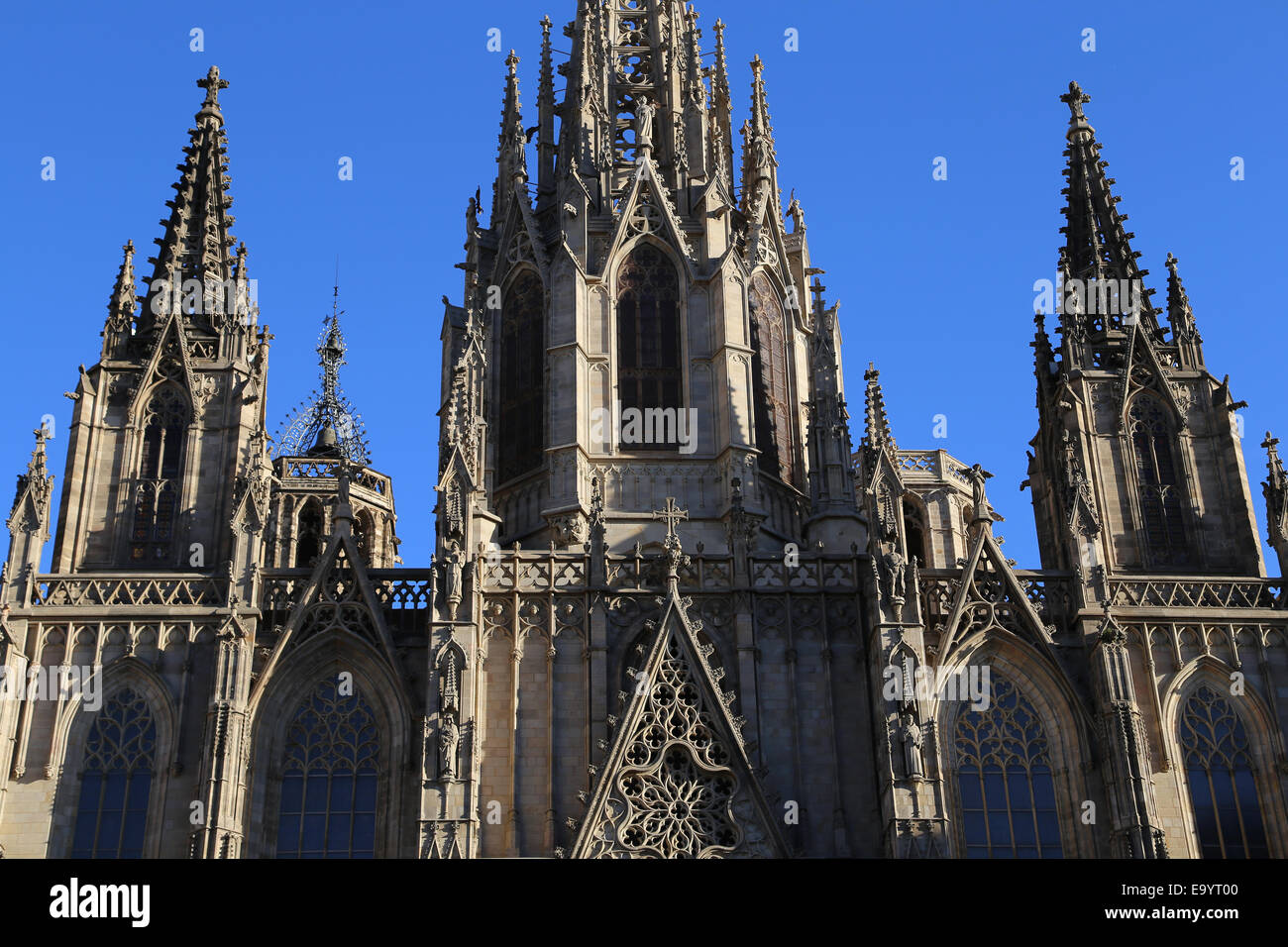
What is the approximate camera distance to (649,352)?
44.7m

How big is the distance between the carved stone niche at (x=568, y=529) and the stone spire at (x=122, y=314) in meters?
11.3

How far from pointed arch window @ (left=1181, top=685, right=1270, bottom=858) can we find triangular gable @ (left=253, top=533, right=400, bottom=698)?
1696cm

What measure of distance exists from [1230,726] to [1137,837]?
434 centimetres

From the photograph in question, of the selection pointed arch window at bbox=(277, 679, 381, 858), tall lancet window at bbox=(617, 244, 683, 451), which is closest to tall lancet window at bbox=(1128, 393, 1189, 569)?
tall lancet window at bbox=(617, 244, 683, 451)

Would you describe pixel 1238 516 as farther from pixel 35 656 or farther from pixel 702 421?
pixel 35 656

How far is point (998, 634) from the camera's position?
37.8 m

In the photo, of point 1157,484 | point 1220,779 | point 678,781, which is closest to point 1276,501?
point 1157,484

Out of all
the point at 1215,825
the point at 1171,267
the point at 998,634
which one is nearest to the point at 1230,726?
the point at 1215,825

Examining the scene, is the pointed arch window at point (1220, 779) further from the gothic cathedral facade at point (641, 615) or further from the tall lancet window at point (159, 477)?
the tall lancet window at point (159, 477)

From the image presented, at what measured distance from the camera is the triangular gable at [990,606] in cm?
3759

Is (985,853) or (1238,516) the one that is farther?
(1238,516)

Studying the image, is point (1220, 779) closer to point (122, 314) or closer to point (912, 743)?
point (912, 743)

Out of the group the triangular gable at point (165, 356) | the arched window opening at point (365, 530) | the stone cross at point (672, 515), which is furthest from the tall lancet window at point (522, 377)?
the arched window opening at point (365, 530)

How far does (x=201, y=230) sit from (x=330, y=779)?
1596 centimetres
